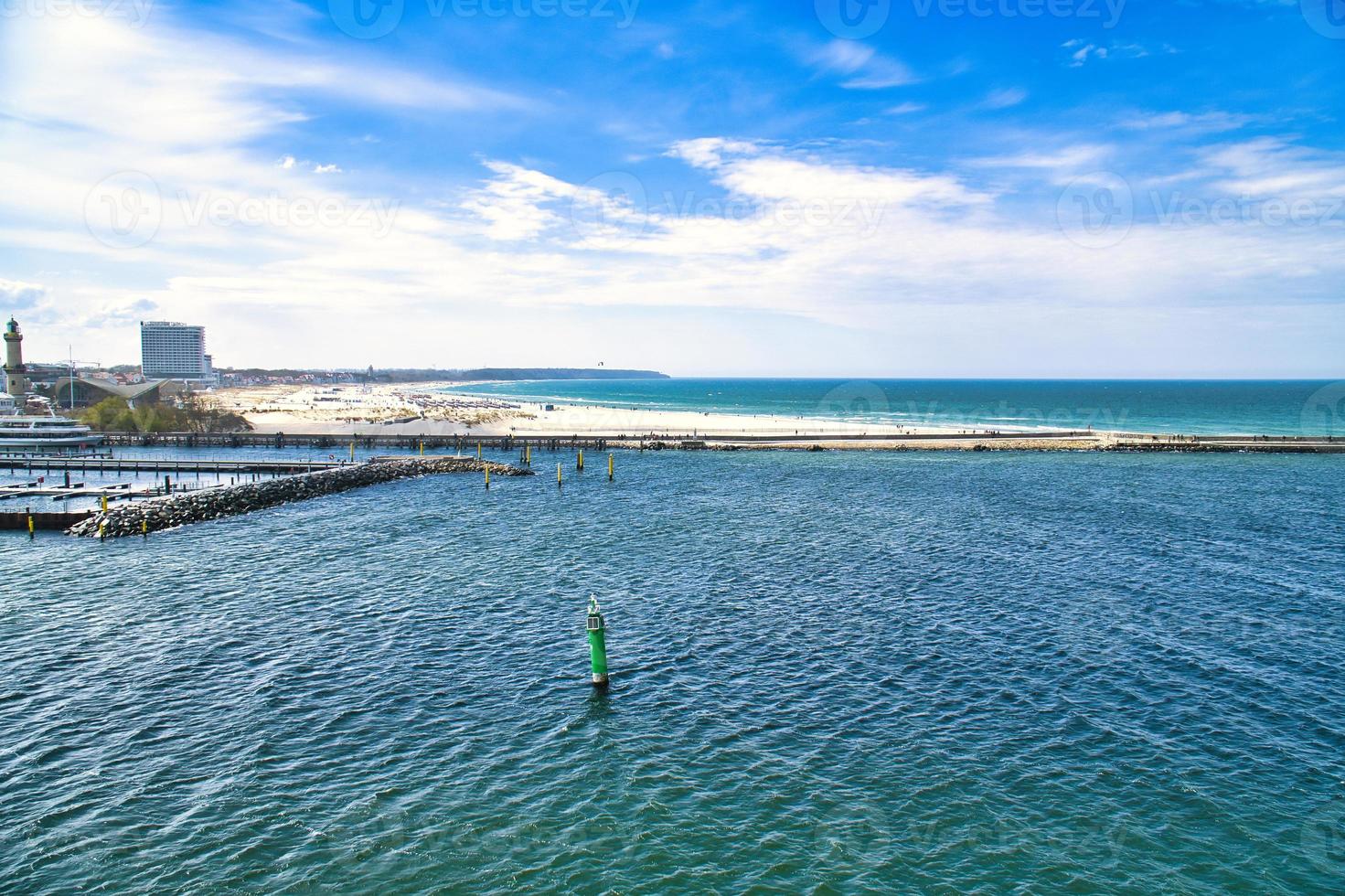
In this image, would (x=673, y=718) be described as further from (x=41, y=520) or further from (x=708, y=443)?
(x=708, y=443)

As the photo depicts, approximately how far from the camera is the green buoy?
73.9 ft

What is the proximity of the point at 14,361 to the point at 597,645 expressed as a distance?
144m

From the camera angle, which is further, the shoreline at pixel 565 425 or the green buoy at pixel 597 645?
the shoreline at pixel 565 425

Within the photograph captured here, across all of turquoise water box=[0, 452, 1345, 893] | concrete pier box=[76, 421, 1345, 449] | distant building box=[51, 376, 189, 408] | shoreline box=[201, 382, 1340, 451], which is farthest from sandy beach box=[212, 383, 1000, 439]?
turquoise water box=[0, 452, 1345, 893]

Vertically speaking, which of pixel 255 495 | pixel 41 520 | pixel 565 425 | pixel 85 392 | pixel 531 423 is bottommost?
pixel 41 520

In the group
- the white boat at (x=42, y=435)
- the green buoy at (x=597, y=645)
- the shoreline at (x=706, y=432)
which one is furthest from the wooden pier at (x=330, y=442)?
the green buoy at (x=597, y=645)

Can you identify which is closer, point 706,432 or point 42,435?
point 42,435

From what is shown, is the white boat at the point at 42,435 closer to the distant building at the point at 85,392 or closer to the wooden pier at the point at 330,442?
the wooden pier at the point at 330,442

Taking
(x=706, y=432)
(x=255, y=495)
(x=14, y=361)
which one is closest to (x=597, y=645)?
(x=255, y=495)

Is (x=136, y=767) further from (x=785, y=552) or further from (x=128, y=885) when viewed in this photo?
(x=785, y=552)

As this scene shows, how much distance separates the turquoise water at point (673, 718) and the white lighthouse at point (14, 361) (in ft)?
335

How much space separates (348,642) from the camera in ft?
88.6

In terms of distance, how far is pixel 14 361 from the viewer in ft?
408

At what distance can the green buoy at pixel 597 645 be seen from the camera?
2252 cm
